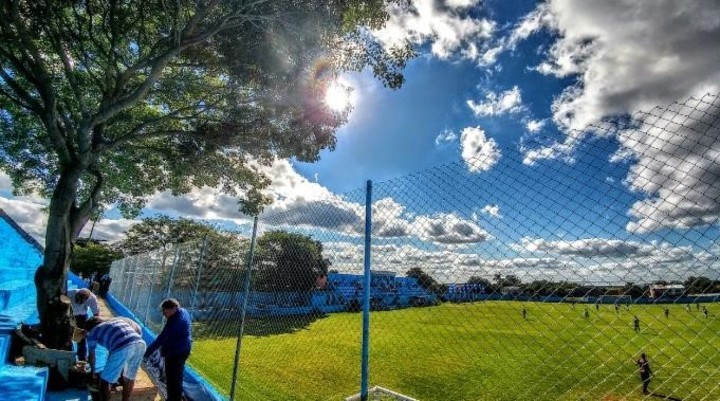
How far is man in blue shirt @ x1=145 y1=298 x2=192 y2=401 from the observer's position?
515 cm

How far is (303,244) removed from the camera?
7195 millimetres

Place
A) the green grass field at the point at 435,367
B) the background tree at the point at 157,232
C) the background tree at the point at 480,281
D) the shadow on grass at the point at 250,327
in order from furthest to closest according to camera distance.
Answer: the background tree at the point at 157,232 → the shadow on grass at the point at 250,327 → the green grass field at the point at 435,367 → the background tree at the point at 480,281

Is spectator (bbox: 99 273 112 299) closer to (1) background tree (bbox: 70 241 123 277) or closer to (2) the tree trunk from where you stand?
(2) the tree trunk

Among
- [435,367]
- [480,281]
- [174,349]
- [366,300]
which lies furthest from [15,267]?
[480,281]

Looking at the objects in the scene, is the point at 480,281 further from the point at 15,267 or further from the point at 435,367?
the point at 15,267

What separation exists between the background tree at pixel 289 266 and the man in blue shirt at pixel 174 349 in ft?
5.12

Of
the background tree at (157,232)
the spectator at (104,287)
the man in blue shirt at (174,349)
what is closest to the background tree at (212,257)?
the man in blue shirt at (174,349)

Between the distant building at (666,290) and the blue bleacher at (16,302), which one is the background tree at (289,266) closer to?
the blue bleacher at (16,302)

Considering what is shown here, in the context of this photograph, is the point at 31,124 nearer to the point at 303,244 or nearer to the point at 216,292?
the point at 216,292

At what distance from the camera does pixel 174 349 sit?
5.20m

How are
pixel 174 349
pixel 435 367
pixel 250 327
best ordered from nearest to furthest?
1. pixel 174 349
2. pixel 250 327
3. pixel 435 367

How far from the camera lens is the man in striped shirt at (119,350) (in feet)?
16.9

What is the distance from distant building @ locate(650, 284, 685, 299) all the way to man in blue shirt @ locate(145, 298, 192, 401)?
5.39 m

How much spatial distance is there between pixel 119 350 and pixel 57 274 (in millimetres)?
3674
